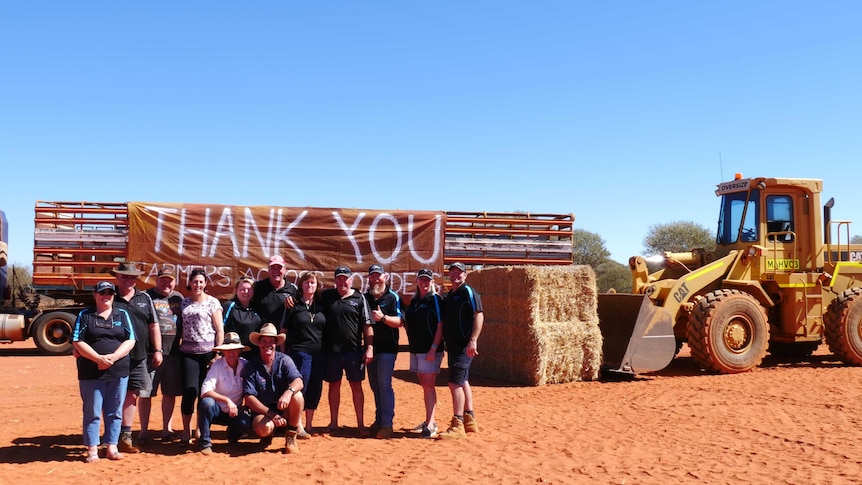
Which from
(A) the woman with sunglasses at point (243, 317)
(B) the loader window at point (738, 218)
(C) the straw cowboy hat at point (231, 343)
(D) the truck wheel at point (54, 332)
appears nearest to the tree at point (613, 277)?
(B) the loader window at point (738, 218)

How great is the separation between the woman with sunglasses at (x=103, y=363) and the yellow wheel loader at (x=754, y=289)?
7636 millimetres

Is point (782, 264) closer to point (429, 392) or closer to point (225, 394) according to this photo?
point (429, 392)

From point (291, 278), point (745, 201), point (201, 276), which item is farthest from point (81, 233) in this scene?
point (745, 201)

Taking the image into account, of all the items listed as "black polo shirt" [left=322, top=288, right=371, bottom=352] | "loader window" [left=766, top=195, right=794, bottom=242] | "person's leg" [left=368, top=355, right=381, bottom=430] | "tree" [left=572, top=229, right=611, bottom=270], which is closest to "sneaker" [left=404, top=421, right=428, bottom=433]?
"person's leg" [left=368, top=355, right=381, bottom=430]

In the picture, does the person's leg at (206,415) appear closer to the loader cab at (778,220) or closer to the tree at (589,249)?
the loader cab at (778,220)

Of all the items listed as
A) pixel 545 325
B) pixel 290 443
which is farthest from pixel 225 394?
pixel 545 325

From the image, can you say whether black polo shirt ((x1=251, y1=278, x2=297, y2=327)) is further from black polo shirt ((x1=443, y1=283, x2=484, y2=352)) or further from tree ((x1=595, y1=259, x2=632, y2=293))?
tree ((x1=595, y1=259, x2=632, y2=293))

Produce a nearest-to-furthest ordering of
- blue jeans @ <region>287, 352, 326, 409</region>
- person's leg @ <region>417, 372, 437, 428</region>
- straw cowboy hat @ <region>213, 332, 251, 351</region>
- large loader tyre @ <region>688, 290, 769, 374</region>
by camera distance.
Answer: straw cowboy hat @ <region>213, 332, 251, 351</region> < blue jeans @ <region>287, 352, 326, 409</region> < person's leg @ <region>417, 372, 437, 428</region> < large loader tyre @ <region>688, 290, 769, 374</region>

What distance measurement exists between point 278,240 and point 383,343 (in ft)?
28.0

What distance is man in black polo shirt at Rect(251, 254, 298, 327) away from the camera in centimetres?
709

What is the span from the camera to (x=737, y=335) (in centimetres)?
1157

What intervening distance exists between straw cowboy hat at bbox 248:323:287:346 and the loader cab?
915 cm

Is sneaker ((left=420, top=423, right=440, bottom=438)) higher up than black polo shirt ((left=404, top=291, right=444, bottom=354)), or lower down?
lower down

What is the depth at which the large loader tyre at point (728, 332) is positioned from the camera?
1134 cm
